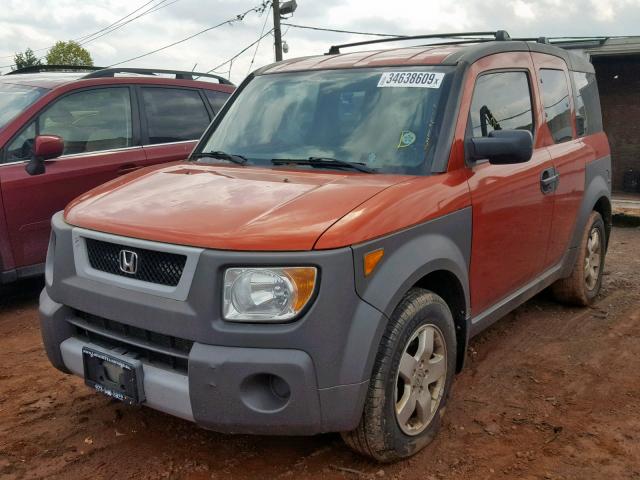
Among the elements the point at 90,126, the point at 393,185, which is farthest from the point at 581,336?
→ the point at 90,126

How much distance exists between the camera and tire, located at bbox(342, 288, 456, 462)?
2.61 m

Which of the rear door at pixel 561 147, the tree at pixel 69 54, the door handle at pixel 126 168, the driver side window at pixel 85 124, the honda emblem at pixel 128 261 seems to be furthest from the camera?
the tree at pixel 69 54

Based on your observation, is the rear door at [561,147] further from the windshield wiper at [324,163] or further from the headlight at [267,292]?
the headlight at [267,292]

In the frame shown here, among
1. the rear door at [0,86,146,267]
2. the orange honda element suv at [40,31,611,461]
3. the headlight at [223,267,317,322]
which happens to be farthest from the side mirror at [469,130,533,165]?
the rear door at [0,86,146,267]

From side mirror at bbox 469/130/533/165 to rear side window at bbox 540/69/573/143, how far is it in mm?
1198

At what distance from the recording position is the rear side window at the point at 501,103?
3.50m

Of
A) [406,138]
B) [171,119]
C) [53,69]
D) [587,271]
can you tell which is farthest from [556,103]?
[53,69]

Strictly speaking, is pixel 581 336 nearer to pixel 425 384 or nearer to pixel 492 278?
pixel 492 278

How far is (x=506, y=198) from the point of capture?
351 cm

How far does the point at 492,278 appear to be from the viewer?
11.5 ft

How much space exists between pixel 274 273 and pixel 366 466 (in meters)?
1.08

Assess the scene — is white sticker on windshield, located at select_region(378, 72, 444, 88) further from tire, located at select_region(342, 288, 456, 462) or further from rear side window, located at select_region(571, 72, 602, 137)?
rear side window, located at select_region(571, 72, 602, 137)

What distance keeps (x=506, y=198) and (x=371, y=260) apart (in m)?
1.31

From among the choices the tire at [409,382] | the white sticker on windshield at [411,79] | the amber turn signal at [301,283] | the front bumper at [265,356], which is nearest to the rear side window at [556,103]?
the white sticker on windshield at [411,79]
